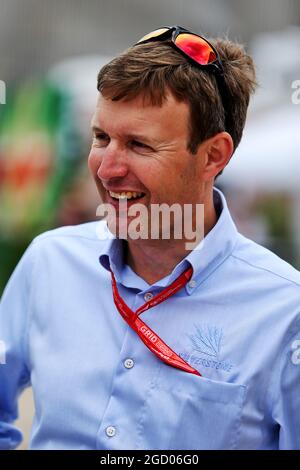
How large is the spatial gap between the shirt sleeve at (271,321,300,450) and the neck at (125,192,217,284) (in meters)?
0.36

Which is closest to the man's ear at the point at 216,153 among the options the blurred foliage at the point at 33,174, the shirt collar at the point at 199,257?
the shirt collar at the point at 199,257

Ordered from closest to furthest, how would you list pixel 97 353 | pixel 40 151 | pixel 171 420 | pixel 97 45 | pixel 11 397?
pixel 171 420, pixel 97 353, pixel 11 397, pixel 40 151, pixel 97 45

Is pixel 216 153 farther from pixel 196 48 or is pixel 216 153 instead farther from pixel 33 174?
pixel 33 174

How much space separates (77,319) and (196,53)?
71 centimetres

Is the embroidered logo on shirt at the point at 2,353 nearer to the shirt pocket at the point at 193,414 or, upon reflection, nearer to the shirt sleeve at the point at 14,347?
the shirt sleeve at the point at 14,347

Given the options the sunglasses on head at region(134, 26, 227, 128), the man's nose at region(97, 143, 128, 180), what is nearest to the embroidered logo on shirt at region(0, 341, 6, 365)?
the man's nose at region(97, 143, 128, 180)

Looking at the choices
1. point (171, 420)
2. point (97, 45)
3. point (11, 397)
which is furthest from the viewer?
point (97, 45)

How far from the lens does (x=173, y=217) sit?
1.71 m

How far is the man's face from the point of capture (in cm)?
162

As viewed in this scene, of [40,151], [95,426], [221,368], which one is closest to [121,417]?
[95,426]

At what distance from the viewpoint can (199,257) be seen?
1711mm

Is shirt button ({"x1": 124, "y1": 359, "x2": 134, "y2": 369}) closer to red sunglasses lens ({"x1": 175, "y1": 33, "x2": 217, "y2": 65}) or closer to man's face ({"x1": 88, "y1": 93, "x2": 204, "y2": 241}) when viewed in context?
man's face ({"x1": 88, "y1": 93, "x2": 204, "y2": 241})

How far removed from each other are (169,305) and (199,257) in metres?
0.14

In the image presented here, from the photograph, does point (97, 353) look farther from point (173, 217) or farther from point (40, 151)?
point (40, 151)
